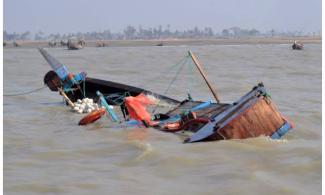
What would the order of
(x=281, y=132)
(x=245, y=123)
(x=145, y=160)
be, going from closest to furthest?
(x=145, y=160), (x=245, y=123), (x=281, y=132)

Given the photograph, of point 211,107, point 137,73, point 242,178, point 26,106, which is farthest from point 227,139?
point 137,73

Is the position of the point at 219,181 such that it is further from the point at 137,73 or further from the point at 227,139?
the point at 137,73

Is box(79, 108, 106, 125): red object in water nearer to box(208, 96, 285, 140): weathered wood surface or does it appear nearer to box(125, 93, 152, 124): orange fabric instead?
box(125, 93, 152, 124): orange fabric

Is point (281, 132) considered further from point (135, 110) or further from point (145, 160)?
point (135, 110)

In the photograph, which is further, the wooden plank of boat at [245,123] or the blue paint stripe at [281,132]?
the blue paint stripe at [281,132]

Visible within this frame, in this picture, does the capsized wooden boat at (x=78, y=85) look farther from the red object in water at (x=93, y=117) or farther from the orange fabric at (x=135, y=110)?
the orange fabric at (x=135, y=110)

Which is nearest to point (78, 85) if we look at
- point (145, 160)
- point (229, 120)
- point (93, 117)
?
point (93, 117)

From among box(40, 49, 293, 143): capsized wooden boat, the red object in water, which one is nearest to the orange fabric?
box(40, 49, 293, 143): capsized wooden boat

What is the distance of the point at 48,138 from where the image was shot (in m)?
10.2

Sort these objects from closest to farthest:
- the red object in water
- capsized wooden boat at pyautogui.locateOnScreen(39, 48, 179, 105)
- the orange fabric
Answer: the orange fabric
the red object in water
capsized wooden boat at pyautogui.locateOnScreen(39, 48, 179, 105)

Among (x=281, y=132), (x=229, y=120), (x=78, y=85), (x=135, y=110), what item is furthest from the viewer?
(x=78, y=85)

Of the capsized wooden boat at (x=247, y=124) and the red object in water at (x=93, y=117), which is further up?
the capsized wooden boat at (x=247, y=124)

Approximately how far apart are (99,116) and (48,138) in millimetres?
1472

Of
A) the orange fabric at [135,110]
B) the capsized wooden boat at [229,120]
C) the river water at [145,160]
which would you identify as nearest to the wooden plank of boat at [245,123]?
the capsized wooden boat at [229,120]
